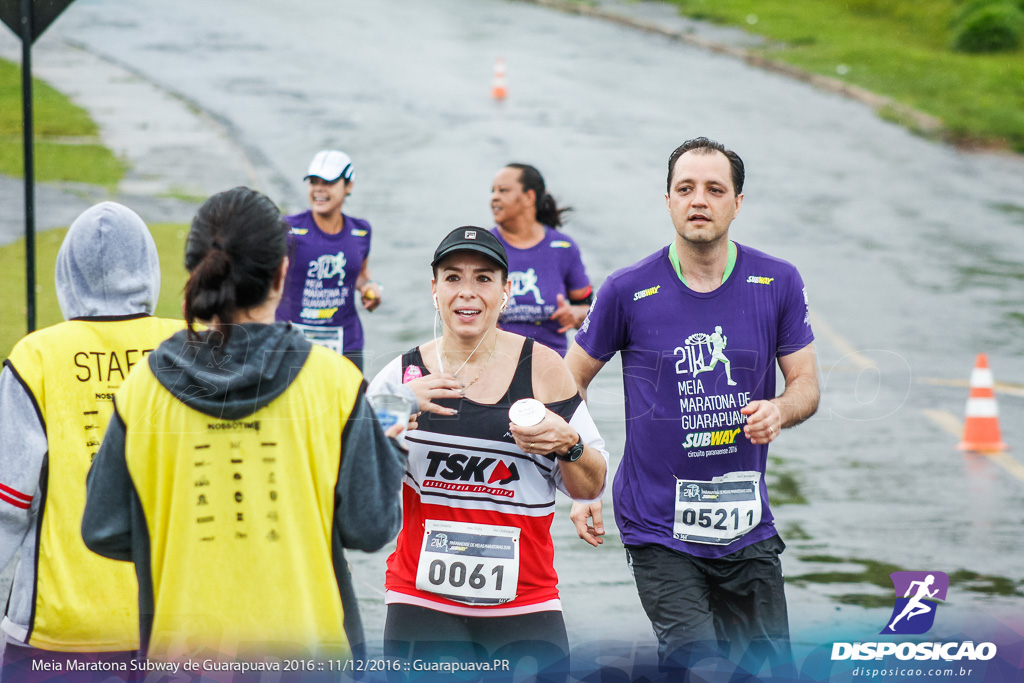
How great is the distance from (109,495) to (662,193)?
637 inches

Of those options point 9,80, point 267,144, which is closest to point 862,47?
point 267,144

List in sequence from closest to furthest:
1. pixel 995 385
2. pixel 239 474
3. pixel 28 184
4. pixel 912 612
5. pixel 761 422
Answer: pixel 239 474
pixel 761 422
pixel 912 612
pixel 28 184
pixel 995 385

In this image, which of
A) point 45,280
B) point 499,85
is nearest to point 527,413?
point 45,280

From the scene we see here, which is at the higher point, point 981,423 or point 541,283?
point 541,283

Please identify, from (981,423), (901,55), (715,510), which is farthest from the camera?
(901,55)

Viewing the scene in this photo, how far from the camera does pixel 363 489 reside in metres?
2.71

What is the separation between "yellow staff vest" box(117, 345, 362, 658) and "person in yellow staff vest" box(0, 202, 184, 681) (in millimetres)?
692

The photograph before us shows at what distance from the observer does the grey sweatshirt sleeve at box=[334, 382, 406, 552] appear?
271cm

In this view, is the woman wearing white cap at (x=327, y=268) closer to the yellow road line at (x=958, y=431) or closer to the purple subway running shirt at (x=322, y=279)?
the purple subway running shirt at (x=322, y=279)

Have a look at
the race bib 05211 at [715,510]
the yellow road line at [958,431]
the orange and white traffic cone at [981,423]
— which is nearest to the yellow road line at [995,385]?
the yellow road line at [958,431]

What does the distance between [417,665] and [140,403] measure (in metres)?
1.46

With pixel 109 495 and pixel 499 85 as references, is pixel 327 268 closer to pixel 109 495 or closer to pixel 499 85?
pixel 109 495

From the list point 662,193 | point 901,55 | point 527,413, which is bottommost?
point 527,413

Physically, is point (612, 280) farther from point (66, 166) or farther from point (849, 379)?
point (66, 166)
